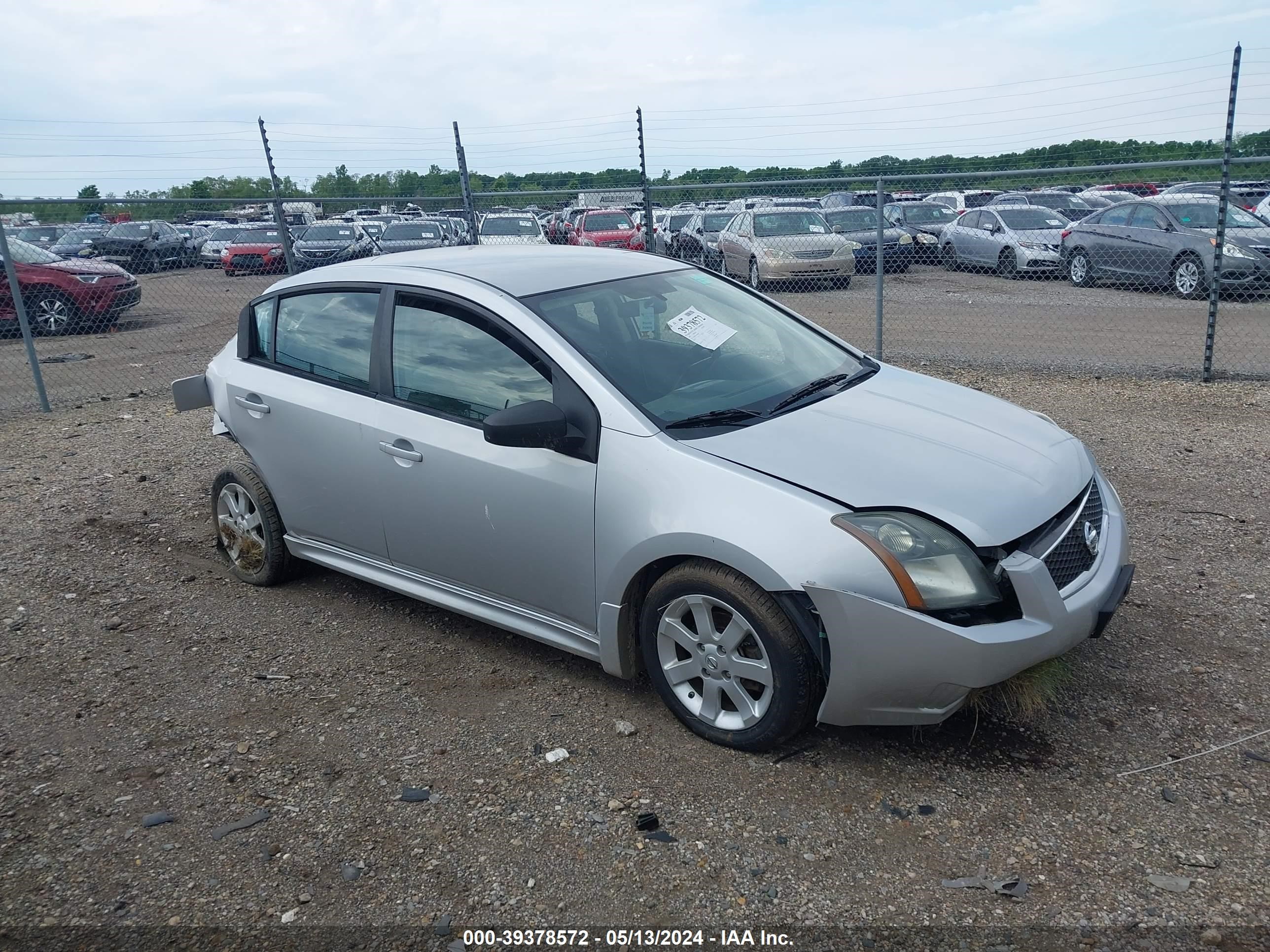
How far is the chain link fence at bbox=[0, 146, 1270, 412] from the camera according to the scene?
1014 cm

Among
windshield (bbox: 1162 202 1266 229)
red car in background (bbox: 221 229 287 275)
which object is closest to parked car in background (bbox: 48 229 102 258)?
red car in background (bbox: 221 229 287 275)

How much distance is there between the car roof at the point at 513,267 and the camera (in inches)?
164

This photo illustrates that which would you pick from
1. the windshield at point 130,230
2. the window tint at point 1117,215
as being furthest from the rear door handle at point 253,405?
the window tint at point 1117,215

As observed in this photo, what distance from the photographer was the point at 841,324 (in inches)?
519

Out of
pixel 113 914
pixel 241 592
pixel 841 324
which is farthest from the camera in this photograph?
pixel 841 324

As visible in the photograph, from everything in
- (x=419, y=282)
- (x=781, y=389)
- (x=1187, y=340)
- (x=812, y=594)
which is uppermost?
(x=419, y=282)

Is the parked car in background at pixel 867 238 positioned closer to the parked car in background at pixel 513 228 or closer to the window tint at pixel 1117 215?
the window tint at pixel 1117 215

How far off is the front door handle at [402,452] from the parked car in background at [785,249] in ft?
33.0

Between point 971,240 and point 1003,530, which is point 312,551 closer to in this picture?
point 1003,530

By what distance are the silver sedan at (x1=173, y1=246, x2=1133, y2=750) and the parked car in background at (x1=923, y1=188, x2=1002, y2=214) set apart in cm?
2445

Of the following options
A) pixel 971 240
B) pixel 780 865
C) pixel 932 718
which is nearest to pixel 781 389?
pixel 932 718

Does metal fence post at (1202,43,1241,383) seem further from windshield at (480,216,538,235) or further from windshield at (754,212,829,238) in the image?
windshield at (480,216,538,235)

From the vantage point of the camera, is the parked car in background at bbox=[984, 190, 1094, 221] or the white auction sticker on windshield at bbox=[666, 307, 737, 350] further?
the parked car in background at bbox=[984, 190, 1094, 221]

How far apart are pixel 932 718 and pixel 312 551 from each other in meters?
2.96
